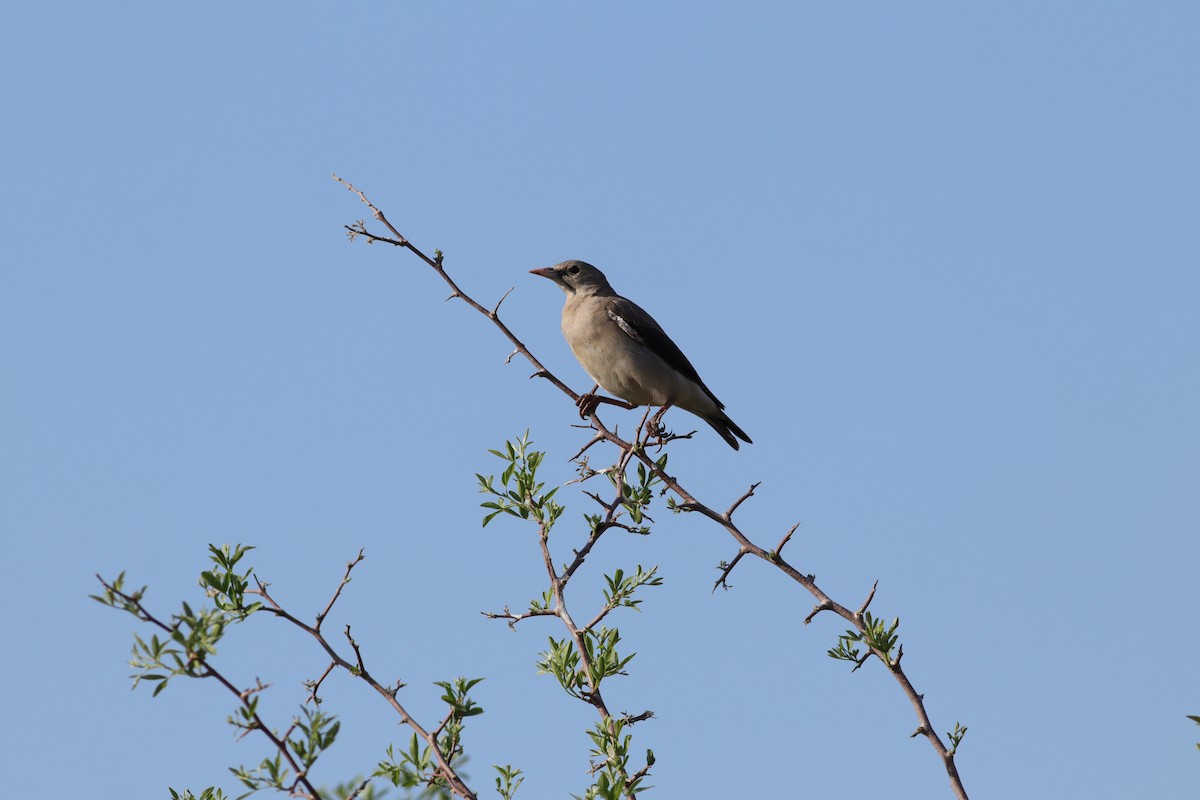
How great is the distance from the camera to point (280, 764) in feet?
10.9

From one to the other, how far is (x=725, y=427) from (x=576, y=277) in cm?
180

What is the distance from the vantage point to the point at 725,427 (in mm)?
10227

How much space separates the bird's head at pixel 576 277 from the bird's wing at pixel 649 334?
554 mm

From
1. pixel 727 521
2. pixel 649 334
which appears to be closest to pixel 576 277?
pixel 649 334

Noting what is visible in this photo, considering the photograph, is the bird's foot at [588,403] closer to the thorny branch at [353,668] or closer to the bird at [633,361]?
the bird at [633,361]

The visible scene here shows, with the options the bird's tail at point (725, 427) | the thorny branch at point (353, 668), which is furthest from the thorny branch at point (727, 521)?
the bird's tail at point (725, 427)

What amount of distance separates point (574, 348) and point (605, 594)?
194 inches

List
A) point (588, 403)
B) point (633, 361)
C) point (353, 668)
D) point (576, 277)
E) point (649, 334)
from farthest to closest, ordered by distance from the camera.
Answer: point (576, 277)
point (649, 334)
point (633, 361)
point (588, 403)
point (353, 668)

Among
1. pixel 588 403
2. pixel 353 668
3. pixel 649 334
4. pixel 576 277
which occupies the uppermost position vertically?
pixel 576 277

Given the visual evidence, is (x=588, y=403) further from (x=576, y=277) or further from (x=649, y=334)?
(x=576, y=277)

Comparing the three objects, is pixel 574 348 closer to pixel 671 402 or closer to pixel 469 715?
pixel 671 402

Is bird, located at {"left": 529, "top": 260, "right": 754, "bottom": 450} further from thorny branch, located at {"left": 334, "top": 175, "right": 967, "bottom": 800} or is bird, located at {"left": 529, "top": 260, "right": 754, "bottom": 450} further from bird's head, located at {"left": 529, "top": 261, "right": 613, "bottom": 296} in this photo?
thorny branch, located at {"left": 334, "top": 175, "right": 967, "bottom": 800}

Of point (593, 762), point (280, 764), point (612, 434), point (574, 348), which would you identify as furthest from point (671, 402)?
point (280, 764)

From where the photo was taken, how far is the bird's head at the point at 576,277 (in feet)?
35.2
